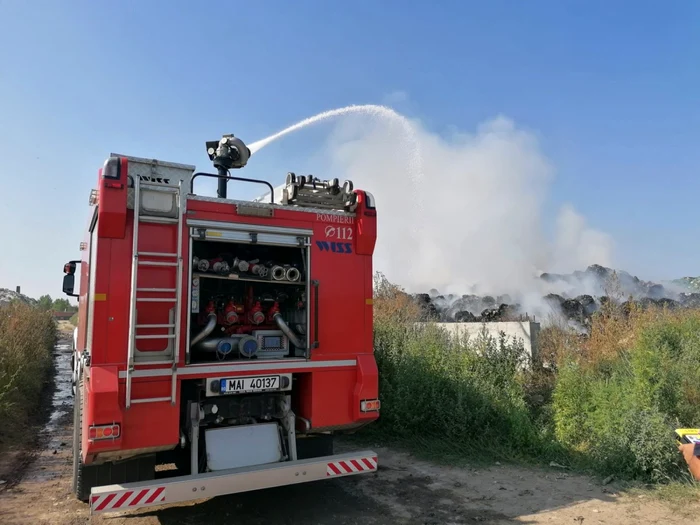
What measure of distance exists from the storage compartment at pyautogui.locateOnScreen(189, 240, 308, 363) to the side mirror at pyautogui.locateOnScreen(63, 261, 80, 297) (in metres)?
4.08

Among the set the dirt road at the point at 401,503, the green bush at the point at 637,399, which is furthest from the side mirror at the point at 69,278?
the green bush at the point at 637,399

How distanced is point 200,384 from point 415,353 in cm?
492

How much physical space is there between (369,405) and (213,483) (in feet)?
6.17

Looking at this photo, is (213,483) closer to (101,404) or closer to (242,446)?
(242,446)

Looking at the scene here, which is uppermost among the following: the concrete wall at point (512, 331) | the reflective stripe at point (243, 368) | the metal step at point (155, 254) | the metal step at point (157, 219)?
the metal step at point (157, 219)

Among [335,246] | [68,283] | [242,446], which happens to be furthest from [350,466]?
[68,283]

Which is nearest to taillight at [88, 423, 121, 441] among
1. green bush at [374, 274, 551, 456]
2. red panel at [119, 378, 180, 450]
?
red panel at [119, 378, 180, 450]

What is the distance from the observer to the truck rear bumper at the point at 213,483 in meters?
4.07

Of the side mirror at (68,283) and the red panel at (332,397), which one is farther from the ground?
the side mirror at (68,283)

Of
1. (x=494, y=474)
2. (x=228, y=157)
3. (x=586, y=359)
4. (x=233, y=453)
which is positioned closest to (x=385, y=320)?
(x=586, y=359)

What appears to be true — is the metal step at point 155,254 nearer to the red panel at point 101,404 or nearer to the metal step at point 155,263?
the metal step at point 155,263

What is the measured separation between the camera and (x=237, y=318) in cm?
544

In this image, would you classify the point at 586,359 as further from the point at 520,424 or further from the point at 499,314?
the point at 499,314

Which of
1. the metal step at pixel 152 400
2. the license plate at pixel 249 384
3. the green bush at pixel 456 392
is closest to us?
the metal step at pixel 152 400
